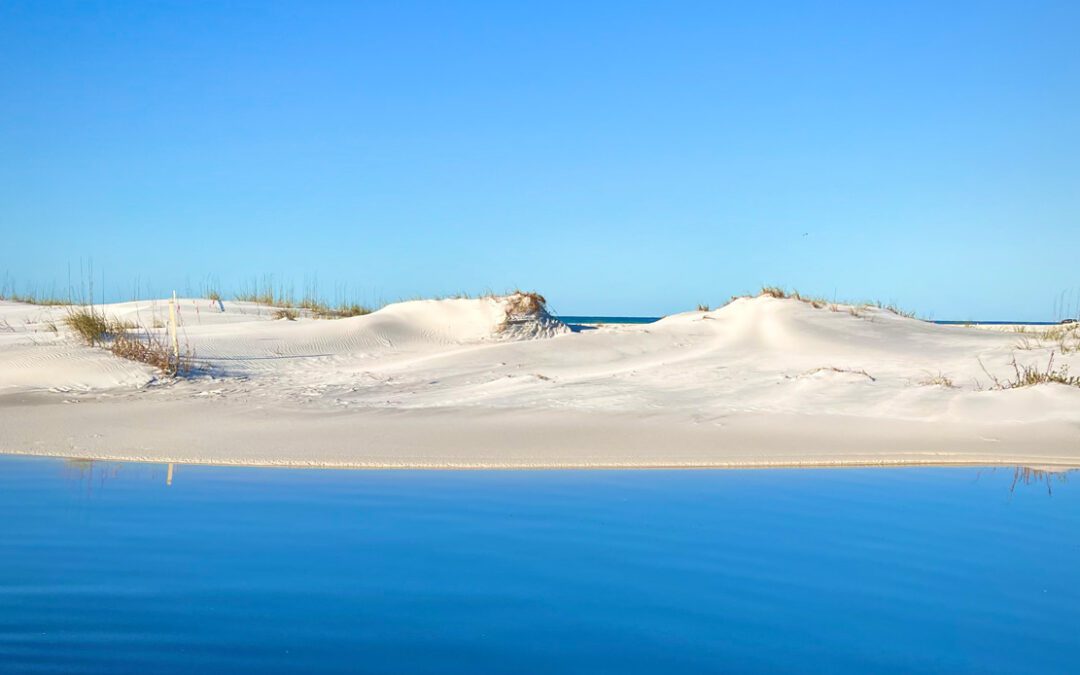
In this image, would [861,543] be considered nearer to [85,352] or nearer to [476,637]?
[476,637]

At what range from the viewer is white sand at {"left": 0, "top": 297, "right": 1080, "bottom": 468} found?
5559 millimetres

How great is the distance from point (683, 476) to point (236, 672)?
3.07 m

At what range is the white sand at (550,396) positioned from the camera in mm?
5559

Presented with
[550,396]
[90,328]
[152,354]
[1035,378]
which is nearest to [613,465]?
[550,396]

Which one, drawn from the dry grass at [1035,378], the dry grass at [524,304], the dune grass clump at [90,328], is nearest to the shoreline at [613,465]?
the dry grass at [1035,378]

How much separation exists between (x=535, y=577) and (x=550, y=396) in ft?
14.9

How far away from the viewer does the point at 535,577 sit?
2941mm

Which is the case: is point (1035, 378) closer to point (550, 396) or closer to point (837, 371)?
point (837, 371)

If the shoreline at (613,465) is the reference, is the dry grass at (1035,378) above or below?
above

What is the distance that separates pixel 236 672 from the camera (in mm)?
2162

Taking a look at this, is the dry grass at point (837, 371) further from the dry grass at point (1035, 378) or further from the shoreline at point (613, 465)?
the shoreline at point (613, 465)

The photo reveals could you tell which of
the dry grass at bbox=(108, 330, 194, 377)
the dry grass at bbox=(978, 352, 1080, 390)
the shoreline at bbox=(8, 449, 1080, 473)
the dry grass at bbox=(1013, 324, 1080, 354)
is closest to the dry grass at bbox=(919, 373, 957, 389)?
the dry grass at bbox=(978, 352, 1080, 390)

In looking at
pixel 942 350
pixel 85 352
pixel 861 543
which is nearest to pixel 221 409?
pixel 85 352

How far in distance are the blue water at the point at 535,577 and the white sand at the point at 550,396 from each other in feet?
3.31
